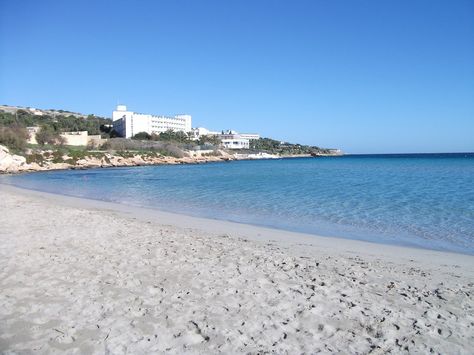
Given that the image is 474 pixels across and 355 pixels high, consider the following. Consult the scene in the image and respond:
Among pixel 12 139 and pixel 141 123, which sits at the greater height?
pixel 141 123

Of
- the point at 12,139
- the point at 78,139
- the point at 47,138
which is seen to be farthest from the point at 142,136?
the point at 12,139

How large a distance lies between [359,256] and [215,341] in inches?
187

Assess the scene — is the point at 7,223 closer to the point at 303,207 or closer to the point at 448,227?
the point at 303,207

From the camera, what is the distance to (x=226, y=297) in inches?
200

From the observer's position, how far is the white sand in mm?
3885

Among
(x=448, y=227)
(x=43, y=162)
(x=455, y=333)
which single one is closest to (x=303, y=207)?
(x=448, y=227)

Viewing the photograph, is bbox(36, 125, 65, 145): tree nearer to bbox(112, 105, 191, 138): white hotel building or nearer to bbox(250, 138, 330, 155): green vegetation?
bbox(112, 105, 191, 138): white hotel building

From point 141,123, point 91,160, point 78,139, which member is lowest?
point 91,160

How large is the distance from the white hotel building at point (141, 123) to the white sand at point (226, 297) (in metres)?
117

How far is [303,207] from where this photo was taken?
52.0 ft

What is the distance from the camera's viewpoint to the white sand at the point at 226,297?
3885mm

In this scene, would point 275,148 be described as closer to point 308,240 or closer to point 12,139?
point 12,139

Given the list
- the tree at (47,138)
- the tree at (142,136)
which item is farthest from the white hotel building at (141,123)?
the tree at (47,138)

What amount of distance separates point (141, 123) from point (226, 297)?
12347 cm
